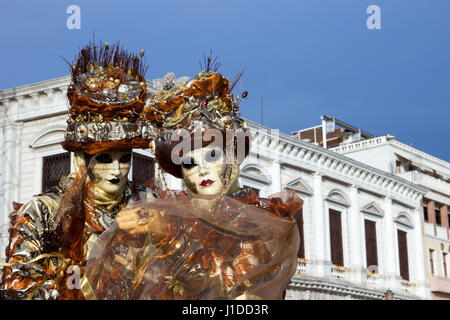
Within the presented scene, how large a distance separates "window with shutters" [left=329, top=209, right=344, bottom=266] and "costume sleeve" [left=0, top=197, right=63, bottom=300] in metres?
19.5

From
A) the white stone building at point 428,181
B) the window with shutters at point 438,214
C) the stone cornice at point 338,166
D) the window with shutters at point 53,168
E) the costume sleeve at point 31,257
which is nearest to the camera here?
the costume sleeve at point 31,257

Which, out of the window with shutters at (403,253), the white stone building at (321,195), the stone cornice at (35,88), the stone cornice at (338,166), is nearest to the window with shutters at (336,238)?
the white stone building at (321,195)

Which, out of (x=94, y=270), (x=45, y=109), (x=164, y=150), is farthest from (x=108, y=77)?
(x=45, y=109)

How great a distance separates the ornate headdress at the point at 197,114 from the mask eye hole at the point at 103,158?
404 millimetres

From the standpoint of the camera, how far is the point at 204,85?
10.3 feet

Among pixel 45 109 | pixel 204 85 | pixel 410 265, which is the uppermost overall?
pixel 45 109

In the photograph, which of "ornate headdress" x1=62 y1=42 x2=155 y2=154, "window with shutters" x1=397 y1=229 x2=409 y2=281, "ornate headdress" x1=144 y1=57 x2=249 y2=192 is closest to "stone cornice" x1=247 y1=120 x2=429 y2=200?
"window with shutters" x1=397 y1=229 x2=409 y2=281

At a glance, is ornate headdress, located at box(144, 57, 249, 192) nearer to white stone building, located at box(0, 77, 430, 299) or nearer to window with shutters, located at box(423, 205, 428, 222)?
white stone building, located at box(0, 77, 430, 299)

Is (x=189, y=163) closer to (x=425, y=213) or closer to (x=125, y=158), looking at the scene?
(x=125, y=158)

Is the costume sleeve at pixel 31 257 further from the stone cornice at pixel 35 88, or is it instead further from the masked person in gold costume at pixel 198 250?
the stone cornice at pixel 35 88

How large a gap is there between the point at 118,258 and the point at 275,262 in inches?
A: 22.2

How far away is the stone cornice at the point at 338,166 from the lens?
821 inches

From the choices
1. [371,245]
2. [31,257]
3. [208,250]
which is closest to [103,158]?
[31,257]
